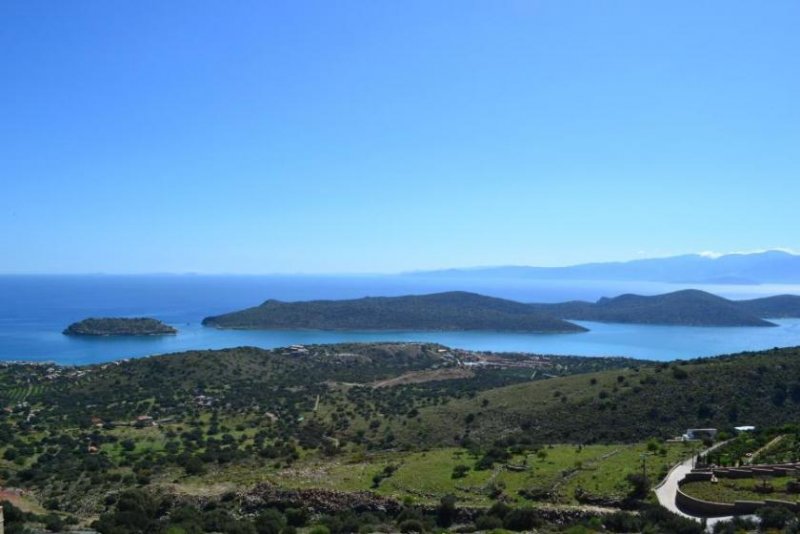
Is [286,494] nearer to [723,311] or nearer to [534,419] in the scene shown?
[534,419]

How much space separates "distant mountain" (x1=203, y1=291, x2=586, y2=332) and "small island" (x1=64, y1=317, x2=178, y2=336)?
1600cm

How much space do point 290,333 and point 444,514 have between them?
126 m

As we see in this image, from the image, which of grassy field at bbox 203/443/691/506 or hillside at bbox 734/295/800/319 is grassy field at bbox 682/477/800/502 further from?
hillside at bbox 734/295/800/319

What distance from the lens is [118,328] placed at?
132750 millimetres

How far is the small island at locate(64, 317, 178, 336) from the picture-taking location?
13000 cm

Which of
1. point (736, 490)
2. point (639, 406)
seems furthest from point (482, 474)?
point (639, 406)

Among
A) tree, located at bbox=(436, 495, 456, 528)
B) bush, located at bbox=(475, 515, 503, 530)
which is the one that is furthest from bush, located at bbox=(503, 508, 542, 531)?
tree, located at bbox=(436, 495, 456, 528)

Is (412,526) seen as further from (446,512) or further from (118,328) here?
(118,328)

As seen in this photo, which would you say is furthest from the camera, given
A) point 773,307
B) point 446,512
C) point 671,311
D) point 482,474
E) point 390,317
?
point 773,307

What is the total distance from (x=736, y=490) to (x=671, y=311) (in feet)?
555

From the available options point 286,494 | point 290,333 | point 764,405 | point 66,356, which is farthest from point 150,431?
point 290,333

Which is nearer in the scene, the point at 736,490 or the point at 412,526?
the point at 412,526

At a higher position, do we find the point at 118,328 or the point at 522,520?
the point at 522,520

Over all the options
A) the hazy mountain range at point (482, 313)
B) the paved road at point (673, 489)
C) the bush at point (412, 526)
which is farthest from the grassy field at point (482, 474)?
the hazy mountain range at point (482, 313)
